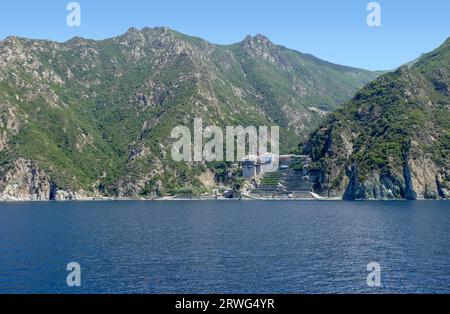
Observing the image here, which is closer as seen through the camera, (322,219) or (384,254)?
(384,254)

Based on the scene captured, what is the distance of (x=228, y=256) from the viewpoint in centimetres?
10012

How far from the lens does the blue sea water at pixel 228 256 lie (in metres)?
74.6

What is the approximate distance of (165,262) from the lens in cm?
9356

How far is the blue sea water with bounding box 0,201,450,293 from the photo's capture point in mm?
74625

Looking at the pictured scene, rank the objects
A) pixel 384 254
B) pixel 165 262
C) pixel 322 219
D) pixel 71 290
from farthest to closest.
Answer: pixel 322 219, pixel 384 254, pixel 165 262, pixel 71 290

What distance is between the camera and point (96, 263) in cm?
9362
